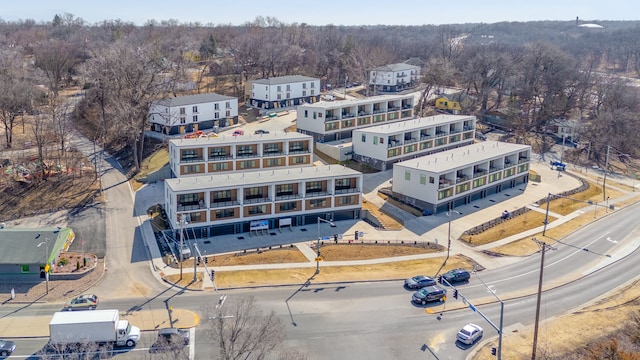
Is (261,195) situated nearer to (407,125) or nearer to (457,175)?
(457,175)

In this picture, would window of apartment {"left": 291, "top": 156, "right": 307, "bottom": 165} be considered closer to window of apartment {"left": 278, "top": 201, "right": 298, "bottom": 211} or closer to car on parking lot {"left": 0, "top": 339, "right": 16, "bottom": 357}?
window of apartment {"left": 278, "top": 201, "right": 298, "bottom": 211}

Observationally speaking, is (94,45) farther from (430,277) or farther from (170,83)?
(430,277)

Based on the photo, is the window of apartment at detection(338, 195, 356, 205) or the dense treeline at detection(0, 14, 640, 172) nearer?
the window of apartment at detection(338, 195, 356, 205)

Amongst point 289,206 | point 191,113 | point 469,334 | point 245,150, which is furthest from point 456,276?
point 191,113

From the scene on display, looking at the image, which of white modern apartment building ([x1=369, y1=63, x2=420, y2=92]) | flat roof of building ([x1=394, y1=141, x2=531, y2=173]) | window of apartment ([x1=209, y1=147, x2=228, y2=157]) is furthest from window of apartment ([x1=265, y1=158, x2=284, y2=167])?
white modern apartment building ([x1=369, y1=63, x2=420, y2=92])

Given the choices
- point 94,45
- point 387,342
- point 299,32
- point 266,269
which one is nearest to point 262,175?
point 266,269

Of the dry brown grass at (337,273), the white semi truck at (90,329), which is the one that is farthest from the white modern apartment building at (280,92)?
the white semi truck at (90,329)
